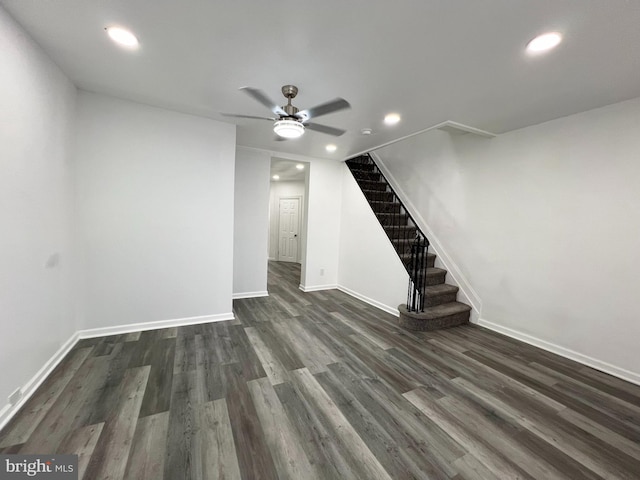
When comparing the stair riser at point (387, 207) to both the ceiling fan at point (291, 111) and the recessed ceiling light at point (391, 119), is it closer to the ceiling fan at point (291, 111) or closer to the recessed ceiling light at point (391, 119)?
the recessed ceiling light at point (391, 119)

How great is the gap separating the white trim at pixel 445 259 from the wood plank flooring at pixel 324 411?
762 millimetres

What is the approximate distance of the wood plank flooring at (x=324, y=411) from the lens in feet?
4.92

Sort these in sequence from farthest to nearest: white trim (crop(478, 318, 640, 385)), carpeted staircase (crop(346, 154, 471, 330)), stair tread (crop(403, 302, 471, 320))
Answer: carpeted staircase (crop(346, 154, 471, 330)) < stair tread (crop(403, 302, 471, 320)) < white trim (crop(478, 318, 640, 385))

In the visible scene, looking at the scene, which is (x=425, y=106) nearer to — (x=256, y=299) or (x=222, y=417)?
(x=222, y=417)

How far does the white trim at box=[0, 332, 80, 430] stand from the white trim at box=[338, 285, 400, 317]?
4.00 metres

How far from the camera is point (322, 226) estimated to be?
17.6ft

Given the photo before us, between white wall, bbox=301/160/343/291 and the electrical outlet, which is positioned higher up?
white wall, bbox=301/160/343/291

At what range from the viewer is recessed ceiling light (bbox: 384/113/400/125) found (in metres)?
3.05

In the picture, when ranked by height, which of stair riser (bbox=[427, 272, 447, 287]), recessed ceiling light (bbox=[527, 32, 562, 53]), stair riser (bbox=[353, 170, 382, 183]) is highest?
recessed ceiling light (bbox=[527, 32, 562, 53])

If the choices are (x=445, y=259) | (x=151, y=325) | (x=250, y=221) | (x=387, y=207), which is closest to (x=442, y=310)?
(x=445, y=259)

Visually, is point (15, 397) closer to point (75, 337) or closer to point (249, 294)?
point (75, 337)

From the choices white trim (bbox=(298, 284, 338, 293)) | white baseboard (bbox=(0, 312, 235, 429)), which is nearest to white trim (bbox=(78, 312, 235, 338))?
white baseboard (bbox=(0, 312, 235, 429))

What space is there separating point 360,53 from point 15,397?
11.7ft
